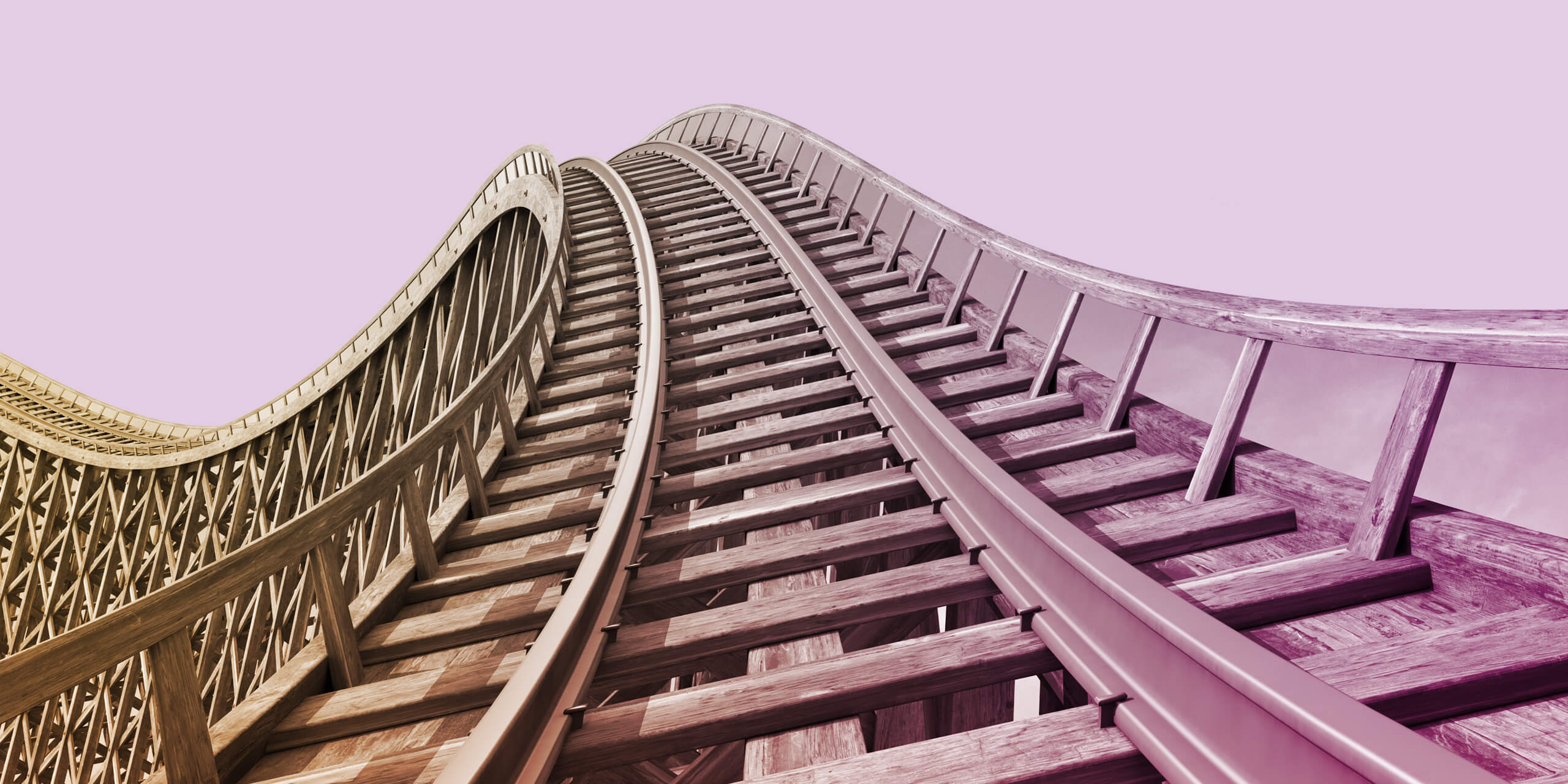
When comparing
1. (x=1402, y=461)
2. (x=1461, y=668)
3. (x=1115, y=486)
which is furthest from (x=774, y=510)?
(x=1461, y=668)

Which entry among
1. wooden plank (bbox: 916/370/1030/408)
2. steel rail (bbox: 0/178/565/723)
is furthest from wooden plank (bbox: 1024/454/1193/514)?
steel rail (bbox: 0/178/565/723)

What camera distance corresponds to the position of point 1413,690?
1.52m

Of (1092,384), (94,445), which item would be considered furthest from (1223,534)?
(94,445)

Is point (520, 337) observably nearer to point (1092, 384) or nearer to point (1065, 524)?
point (1092, 384)

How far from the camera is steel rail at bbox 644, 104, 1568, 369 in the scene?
168cm

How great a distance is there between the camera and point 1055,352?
392cm

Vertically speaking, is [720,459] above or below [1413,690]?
below

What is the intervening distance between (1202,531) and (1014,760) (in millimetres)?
1160

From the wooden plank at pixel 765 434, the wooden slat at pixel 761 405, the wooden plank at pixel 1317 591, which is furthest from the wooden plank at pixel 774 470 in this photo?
the wooden plank at pixel 1317 591

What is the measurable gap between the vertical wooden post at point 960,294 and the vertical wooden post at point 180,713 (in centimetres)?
409

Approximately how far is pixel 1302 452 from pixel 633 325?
5156 millimetres

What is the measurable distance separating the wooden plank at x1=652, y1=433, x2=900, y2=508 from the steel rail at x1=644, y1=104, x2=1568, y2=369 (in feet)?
3.66

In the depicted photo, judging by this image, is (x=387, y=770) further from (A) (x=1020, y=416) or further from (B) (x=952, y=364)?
(B) (x=952, y=364)

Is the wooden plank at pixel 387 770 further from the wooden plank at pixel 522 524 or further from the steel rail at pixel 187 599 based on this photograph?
the wooden plank at pixel 522 524
